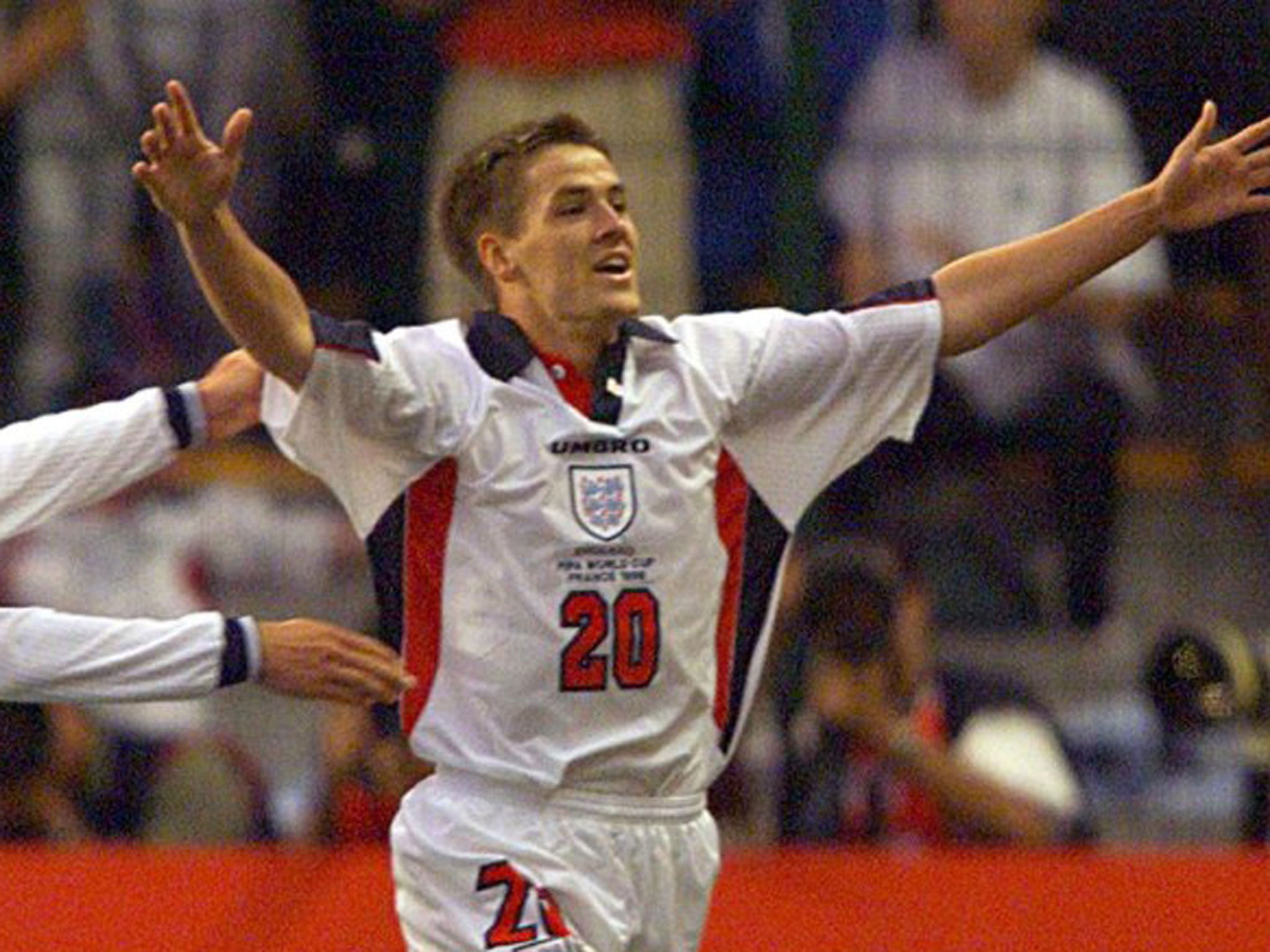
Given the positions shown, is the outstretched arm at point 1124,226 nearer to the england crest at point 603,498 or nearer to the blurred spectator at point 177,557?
the england crest at point 603,498

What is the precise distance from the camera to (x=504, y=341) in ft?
15.1

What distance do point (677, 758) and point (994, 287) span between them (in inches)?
34.0

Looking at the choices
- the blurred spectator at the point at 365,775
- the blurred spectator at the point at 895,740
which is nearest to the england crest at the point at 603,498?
the blurred spectator at the point at 895,740

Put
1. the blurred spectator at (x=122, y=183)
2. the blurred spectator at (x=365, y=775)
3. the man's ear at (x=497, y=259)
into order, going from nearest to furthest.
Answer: the man's ear at (x=497, y=259)
the blurred spectator at (x=365, y=775)
the blurred spectator at (x=122, y=183)

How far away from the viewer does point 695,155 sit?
7480mm

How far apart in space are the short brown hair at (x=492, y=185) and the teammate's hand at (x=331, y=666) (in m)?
0.73

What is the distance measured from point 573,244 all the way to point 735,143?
290cm

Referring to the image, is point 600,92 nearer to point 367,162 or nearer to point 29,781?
point 367,162

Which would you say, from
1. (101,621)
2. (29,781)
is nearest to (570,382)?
(101,621)

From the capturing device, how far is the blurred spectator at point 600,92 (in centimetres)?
736

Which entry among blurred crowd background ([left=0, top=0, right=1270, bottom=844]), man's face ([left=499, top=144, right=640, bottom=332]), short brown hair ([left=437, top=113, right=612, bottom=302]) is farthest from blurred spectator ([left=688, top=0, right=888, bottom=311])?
man's face ([left=499, top=144, right=640, bottom=332])

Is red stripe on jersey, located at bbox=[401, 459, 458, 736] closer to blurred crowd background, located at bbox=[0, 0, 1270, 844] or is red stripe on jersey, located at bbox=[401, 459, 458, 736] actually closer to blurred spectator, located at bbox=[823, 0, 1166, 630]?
blurred crowd background, located at bbox=[0, 0, 1270, 844]

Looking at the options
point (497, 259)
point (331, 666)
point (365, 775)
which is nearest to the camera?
point (331, 666)

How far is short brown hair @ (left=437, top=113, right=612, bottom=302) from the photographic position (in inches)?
188
